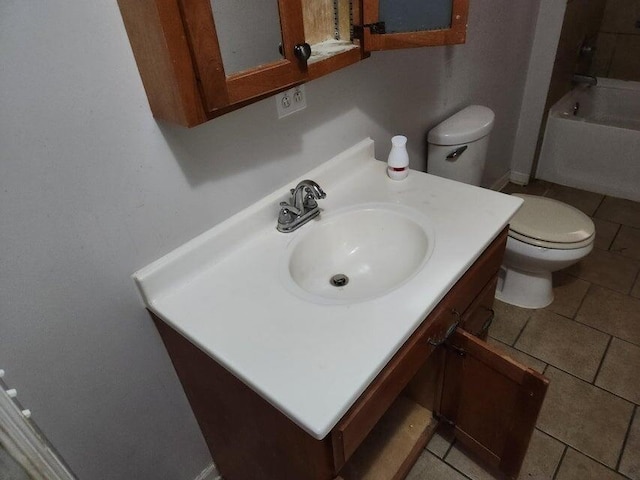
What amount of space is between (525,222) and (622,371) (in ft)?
2.09

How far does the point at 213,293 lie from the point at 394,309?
398mm

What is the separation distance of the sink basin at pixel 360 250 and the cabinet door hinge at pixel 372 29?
0.43m

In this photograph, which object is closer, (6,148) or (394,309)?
(6,148)

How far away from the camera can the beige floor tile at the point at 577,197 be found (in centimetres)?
239

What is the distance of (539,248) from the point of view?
5.23 feet

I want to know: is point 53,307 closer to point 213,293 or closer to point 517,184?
point 213,293

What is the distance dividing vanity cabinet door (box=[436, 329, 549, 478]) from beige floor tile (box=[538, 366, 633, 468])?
0.39m

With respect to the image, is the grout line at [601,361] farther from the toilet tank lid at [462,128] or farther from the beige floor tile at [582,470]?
the toilet tank lid at [462,128]

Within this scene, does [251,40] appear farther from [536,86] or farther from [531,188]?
[531,188]

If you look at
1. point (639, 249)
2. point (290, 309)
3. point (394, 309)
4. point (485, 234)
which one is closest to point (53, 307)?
point (290, 309)

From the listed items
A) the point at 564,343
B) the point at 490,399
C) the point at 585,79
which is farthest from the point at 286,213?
the point at 585,79

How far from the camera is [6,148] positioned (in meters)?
0.66

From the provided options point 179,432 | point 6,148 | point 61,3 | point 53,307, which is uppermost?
point 61,3

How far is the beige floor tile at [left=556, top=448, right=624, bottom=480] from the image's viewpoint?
126cm
